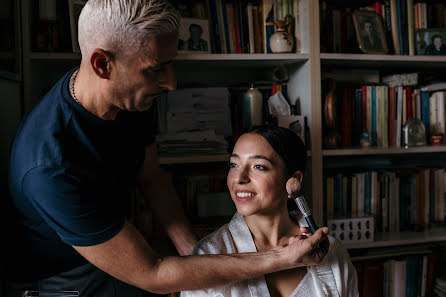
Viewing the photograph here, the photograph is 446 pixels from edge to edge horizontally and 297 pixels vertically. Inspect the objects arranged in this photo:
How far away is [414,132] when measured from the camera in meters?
2.08

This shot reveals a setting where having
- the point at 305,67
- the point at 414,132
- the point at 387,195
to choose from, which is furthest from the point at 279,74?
the point at 387,195

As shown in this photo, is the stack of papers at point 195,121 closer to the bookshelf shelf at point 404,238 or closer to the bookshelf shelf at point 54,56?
the bookshelf shelf at point 54,56

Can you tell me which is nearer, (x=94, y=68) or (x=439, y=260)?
(x=94, y=68)

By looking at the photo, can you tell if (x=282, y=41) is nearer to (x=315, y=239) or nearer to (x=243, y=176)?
(x=243, y=176)

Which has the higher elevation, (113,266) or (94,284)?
(113,266)

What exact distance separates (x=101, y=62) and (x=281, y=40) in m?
1.05

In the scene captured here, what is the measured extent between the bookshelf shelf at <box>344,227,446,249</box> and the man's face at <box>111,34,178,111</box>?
4.43 feet

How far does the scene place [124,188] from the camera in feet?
4.30

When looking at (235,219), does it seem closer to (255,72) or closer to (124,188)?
(124,188)

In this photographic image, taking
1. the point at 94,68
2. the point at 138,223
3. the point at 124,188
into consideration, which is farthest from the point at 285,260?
the point at 138,223

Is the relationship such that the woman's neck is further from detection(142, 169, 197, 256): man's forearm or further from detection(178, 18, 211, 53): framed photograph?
detection(178, 18, 211, 53): framed photograph

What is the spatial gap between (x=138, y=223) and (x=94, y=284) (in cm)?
63

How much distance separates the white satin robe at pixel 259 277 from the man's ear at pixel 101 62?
698 millimetres

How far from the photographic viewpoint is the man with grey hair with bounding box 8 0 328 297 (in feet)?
3.22
